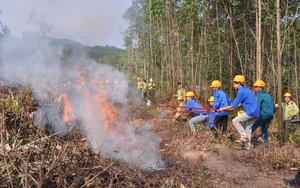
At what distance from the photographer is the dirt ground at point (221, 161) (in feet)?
19.6

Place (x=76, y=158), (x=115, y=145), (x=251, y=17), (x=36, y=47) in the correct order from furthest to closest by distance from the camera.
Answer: (x=251, y=17) < (x=36, y=47) < (x=115, y=145) < (x=76, y=158)

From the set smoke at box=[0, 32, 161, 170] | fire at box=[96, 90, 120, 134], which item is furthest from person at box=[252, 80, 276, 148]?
fire at box=[96, 90, 120, 134]

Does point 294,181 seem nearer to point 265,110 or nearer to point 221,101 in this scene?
point 265,110

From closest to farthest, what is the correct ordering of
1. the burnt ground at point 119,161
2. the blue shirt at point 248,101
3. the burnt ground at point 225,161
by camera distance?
the burnt ground at point 119,161
the burnt ground at point 225,161
the blue shirt at point 248,101

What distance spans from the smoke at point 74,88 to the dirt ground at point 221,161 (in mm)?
627

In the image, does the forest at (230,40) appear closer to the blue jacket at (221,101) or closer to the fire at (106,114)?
the blue jacket at (221,101)

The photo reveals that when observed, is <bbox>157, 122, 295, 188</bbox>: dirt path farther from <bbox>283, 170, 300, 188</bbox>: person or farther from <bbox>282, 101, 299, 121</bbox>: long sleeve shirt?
<bbox>282, 101, 299, 121</bbox>: long sleeve shirt

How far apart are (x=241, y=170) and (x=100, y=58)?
6.13 metres

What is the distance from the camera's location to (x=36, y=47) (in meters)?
8.28

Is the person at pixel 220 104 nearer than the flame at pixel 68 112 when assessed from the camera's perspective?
No

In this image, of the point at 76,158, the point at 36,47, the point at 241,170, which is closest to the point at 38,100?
the point at 36,47

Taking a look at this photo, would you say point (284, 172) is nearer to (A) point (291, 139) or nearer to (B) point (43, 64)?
(A) point (291, 139)

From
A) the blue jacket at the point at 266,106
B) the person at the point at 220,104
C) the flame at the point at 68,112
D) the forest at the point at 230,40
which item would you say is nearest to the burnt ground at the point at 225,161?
the person at the point at 220,104

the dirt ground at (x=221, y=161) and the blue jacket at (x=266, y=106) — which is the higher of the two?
the blue jacket at (x=266, y=106)
